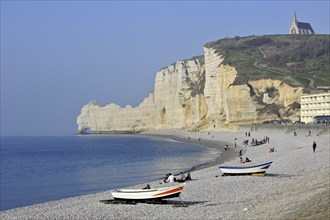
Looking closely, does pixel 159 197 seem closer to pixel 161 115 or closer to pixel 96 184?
pixel 96 184

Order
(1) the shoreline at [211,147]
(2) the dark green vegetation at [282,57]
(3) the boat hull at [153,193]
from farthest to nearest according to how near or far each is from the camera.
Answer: (2) the dark green vegetation at [282,57], (1) the shoreline at [211,147], (3) the boat hull at [153,193]

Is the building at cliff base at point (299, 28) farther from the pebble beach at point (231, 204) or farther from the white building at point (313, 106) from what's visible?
the pebble beach at point (231, 204)

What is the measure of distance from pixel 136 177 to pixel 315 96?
4067cm

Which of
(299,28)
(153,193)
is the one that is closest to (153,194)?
(153,193)

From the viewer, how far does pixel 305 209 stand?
36.8 feet

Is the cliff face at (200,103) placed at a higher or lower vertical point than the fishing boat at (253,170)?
higher

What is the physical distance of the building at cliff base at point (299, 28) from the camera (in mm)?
145625

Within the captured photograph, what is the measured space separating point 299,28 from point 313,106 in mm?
85473

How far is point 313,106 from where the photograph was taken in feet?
220

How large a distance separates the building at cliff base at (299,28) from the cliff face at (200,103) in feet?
118

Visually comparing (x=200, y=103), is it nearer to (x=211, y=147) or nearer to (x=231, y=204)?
(x=211, y=147)

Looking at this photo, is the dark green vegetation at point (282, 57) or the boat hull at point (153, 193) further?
the dark green vegetation at point (282, 57)

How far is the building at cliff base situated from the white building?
80.2 metres

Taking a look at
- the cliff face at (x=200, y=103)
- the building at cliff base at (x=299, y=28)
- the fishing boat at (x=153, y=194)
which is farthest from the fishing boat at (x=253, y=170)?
the building at cliff base at (x=299, y=28)
